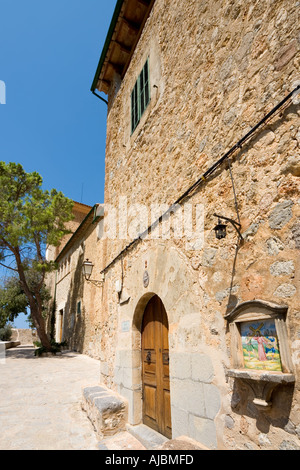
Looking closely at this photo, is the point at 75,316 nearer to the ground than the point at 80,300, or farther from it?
nearer to the ground

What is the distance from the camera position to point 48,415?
4.73 metres

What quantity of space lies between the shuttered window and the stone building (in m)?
2.58

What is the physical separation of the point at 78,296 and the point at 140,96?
437 inches

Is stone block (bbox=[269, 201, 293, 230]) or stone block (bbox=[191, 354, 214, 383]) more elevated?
stone block (bbox=[269, 201, 293, 230])

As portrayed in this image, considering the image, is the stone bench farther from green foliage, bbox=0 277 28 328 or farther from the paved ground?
green foliage, bbox=0 277 28 328

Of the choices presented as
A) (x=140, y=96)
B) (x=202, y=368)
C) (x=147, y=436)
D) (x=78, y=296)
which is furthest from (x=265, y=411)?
(x=78, y=296)

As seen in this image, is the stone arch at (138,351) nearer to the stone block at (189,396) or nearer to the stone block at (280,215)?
the stone block at (189,396)

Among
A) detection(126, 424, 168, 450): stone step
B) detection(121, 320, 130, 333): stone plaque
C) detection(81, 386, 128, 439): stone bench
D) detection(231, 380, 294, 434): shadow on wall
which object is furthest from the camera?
detection(121, 320, 130, 333): stone plaque

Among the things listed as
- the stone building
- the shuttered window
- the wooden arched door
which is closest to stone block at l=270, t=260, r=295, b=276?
the wooden arched door

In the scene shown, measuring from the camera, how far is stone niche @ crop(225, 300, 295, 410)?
183cm

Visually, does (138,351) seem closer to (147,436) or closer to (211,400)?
(147,436)

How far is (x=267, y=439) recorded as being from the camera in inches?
74.4

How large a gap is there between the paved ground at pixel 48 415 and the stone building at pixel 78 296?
121 inches
